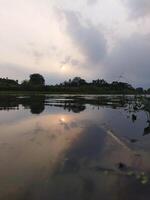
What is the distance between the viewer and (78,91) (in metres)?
124

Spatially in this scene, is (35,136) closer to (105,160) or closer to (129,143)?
(129,143)

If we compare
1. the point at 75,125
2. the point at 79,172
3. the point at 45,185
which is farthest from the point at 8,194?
the point at 75,125

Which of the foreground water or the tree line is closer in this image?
the foreground water

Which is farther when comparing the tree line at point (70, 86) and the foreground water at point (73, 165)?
the tree line at point (70, 86)

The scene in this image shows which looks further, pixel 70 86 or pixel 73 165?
pixel 70 86

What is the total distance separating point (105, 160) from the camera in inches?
504

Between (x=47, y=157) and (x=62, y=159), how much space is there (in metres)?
0.65

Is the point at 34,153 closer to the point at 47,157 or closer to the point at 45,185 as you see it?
the point at 47,157

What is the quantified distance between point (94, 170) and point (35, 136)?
24.7 ft

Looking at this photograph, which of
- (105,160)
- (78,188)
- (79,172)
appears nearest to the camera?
(78,188)

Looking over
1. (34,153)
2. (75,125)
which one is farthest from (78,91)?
(34,153)

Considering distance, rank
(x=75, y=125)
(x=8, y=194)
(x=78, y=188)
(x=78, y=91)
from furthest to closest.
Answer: (x=78, y=91) < (x=75, y=125) < (x=78, y=188) < (x=8, y=194)

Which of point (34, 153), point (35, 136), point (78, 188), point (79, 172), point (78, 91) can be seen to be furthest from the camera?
point (78, 91)

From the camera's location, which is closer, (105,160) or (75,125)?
(105,160)
